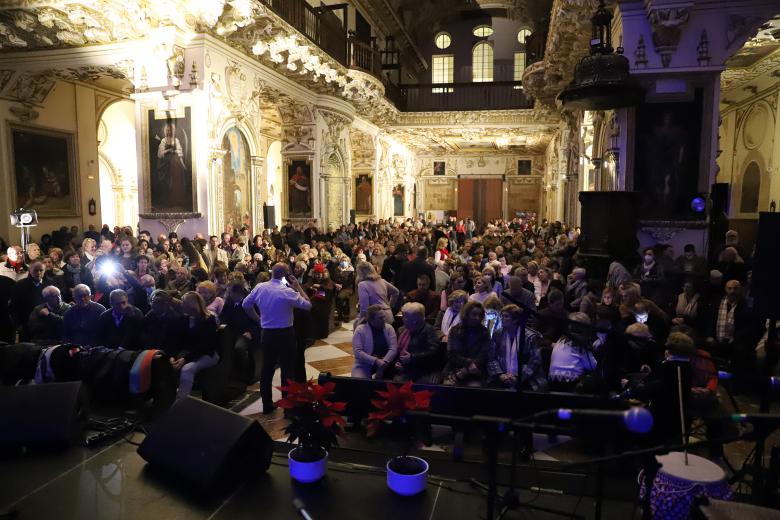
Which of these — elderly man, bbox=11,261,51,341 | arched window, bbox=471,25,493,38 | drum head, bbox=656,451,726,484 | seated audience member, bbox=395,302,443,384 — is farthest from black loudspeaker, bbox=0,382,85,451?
arched window, bbox=471,25,493,38

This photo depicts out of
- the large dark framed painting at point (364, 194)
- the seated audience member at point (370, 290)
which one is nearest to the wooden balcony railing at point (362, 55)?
the large dark framed painting at point (364, 194)

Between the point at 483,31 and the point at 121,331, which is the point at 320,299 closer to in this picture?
the point at 121,331

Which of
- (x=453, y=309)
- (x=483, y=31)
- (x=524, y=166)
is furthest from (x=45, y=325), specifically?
(x=524, y=166)

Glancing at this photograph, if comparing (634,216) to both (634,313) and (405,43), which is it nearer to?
(634,313)

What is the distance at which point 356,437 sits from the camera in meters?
4.78

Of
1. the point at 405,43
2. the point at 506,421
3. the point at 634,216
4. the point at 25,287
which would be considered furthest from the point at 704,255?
the point at 405,43

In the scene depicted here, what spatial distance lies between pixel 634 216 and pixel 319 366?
558 cm

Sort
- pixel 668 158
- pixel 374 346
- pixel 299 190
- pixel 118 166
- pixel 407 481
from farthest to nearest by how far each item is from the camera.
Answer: pixel 118 166, pixel 299 190, pixel 668 158, pixel 374 346, pixel 407 481

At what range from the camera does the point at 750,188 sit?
14359 millimetres

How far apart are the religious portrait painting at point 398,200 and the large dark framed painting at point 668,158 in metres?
19.6

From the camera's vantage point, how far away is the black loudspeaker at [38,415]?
156 inches

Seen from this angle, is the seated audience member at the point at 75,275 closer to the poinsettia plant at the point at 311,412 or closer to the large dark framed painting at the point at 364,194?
the poinsettia plant at the point at 311,412

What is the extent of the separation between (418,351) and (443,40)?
25455mm

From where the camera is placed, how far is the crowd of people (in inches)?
181
